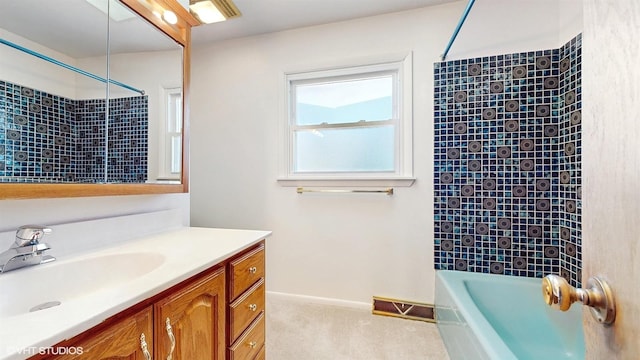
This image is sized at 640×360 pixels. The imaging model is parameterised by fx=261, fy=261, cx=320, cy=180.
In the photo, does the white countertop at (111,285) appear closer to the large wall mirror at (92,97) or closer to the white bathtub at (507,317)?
the large wall mirror at (92,97)

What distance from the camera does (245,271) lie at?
45.6 inches

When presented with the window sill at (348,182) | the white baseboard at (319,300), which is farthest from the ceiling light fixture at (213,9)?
the white baseboard at (319,300)

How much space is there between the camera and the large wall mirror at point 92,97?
0.84m

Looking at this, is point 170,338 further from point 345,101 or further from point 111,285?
point 345,101

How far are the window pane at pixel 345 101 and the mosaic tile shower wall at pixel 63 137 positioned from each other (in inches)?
52.6

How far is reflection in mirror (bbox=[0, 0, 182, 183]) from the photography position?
0.84m

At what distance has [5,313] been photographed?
717 millimetres

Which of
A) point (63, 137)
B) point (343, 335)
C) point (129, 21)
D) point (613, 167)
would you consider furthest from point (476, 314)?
point (129, 21)

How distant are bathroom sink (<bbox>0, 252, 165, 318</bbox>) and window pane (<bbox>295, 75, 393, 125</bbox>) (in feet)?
5.45

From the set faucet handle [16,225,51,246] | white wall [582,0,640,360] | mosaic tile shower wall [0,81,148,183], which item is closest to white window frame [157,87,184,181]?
mosaic tile shower wall [0,81,148,183]

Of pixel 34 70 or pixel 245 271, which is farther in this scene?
pixel 245 271

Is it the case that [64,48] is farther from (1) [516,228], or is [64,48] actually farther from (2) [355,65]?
(1) [516,228]

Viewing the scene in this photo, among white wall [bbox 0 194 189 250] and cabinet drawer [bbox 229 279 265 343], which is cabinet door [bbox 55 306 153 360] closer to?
cabinet drawer [bbox 229 279 265 343]

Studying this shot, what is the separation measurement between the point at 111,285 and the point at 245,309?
0.51m
